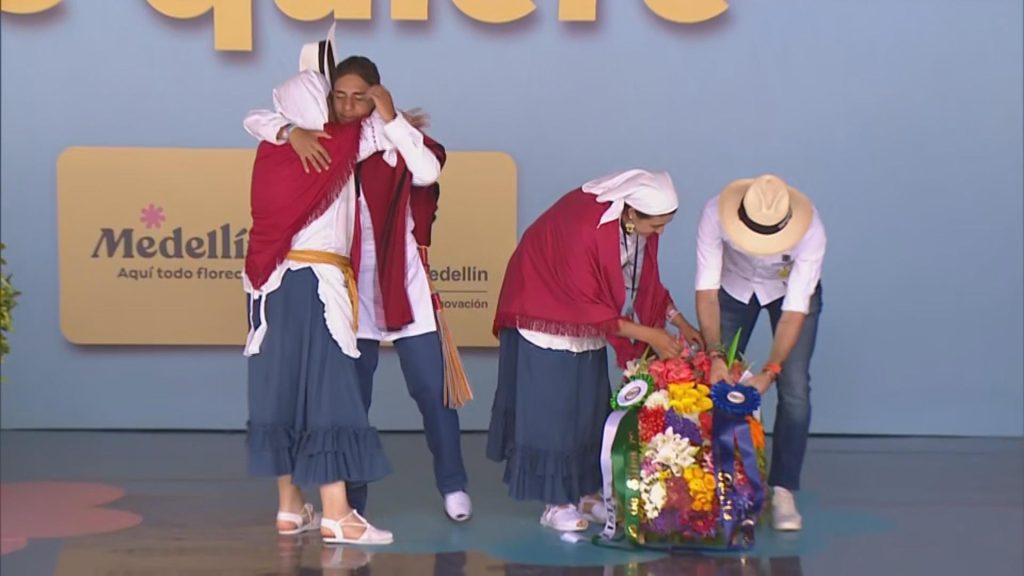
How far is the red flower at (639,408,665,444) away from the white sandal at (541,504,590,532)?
45 centimetres

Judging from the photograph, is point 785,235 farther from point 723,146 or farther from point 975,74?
point 975,74

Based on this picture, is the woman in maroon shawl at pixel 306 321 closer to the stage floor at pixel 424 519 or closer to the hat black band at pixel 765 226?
the stage floor at pixel 424 519

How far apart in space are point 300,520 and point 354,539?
237 mm

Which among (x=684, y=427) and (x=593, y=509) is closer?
(x=684, y=427)

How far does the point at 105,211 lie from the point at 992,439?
3.86 metres

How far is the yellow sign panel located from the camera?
5.86 m

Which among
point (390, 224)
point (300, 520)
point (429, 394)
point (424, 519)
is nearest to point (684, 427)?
point (429, 394)

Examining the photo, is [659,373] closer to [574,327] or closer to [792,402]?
[574,327]

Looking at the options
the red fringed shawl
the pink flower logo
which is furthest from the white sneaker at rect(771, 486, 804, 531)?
the pink flower logo

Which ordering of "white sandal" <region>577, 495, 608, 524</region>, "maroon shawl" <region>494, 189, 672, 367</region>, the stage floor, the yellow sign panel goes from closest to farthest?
the stage floor < "maroon shawl" <region>494, 189, 672, 367</region> < "white sandal" <region>577, 495, 608, 524</region> < the yellow sign panel

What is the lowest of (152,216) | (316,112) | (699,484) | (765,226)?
(699,484)

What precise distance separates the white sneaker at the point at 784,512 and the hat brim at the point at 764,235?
0.85 meters

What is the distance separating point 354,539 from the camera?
430cm

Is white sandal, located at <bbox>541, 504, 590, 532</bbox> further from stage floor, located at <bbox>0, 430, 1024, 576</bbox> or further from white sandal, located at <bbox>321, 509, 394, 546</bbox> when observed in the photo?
white sandal, located at <bbox>321, 509, 394, 546</bbox>
